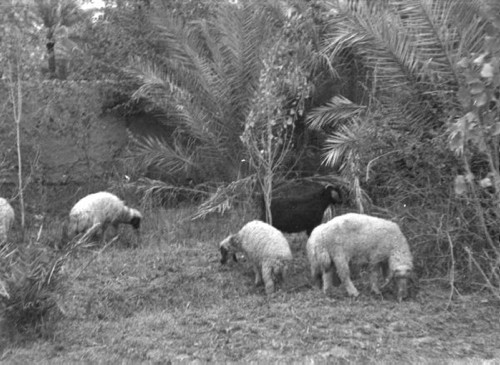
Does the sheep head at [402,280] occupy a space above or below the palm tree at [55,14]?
below

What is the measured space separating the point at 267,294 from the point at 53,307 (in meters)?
2.10

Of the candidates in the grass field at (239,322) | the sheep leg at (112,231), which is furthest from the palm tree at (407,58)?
the sheep leg at (112,231)

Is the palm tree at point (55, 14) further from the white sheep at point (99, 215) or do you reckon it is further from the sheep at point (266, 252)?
the sheep at point (266, 252)

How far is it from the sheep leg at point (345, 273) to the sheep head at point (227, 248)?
4.54 feet

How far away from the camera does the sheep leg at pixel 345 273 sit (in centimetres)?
770

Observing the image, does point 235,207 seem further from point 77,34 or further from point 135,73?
point 77,34

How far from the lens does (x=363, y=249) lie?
7707 millimetres

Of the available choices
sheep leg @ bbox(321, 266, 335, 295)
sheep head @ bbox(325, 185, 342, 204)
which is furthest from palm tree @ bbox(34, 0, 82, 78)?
sheep leg @ bbox(321, 266, 335, 295)

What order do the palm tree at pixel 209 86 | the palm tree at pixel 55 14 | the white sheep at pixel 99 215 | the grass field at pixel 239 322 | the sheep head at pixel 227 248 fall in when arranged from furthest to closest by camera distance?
the palm tree at pixel 55 14 < the palm tree at pixel 209 86 < the white sheep at pixel 99 215 < the sheep head at pixel 227 248 < the grass field at pixel 239 322

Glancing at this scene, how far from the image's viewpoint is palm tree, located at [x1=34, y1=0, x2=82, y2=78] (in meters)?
15.7

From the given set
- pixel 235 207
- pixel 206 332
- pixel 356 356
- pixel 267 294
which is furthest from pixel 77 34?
pixel 356 356

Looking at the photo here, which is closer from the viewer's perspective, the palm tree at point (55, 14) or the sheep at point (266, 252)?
the sheep at point (266, 252)

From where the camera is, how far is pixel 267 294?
802cm

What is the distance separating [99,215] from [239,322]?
380 centimetres
